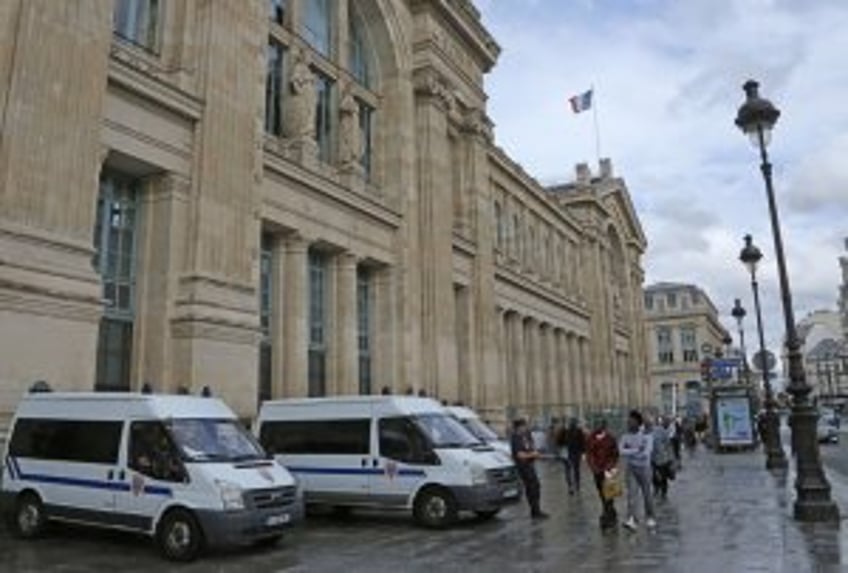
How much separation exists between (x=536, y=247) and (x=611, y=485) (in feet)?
129

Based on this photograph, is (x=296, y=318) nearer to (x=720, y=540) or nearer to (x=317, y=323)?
(x=317, y=323)

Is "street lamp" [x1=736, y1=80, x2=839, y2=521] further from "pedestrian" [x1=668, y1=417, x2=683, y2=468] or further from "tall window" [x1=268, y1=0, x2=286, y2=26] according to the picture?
"tall window" [x1=268, y1=0, x2=286, y2=26]

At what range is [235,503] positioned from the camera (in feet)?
37.3

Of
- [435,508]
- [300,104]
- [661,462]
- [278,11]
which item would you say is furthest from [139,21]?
[661,462]

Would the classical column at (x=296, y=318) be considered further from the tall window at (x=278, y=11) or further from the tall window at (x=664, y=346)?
the tall window at (x=664, y=346)

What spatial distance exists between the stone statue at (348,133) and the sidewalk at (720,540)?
1355 centimetres

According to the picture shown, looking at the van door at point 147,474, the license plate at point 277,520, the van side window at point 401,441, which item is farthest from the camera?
the van side window at point 401,441

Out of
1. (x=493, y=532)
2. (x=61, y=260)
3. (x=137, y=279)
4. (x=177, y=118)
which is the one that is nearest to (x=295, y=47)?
(x=177, y=118)

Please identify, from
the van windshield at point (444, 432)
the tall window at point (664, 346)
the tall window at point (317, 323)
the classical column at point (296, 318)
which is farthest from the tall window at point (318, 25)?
the tall window at point (664, 346)

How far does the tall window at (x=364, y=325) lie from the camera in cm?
2875

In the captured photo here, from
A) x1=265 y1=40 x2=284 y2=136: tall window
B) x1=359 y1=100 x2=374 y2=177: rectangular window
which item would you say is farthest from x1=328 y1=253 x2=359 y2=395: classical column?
x1=265 y1=40 x2=284 y2=136: tall window

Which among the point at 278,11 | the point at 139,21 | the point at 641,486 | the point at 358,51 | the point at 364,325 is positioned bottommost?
the point at 641,486

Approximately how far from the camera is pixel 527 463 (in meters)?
16.1

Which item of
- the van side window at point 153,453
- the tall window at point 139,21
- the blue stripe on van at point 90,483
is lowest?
the blue stripe on van at point 90,483
